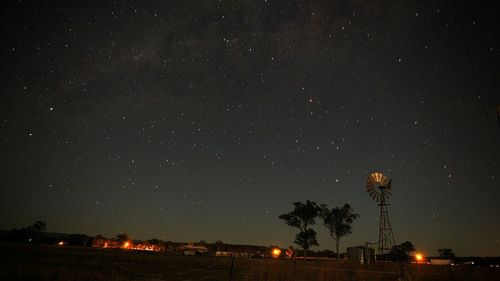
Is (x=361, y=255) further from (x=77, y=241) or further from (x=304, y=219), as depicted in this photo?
(x=77, y=241)

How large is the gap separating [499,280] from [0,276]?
28236mm

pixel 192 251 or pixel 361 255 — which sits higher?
pixel 361 255

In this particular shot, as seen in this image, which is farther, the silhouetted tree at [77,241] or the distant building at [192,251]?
the silhouetted tree at [77,241]

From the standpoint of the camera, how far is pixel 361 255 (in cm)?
4938

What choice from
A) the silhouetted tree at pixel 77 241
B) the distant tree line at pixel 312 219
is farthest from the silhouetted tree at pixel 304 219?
the silhouetted tree at pixel 77 241

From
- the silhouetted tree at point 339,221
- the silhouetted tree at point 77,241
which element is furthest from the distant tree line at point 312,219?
the silhouetted tree at point 77,241

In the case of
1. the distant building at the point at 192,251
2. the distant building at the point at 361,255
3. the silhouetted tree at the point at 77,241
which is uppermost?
the distant building at the point at 361,255

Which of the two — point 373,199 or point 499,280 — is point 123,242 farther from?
point 499,280

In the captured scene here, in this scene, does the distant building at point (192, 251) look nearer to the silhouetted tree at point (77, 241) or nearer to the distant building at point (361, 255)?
the silhouetted tree at point (77, 241)

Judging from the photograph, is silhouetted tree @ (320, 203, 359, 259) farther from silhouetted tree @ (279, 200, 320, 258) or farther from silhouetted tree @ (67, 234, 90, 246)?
silhouetted tree @ (67, 234, 90, 246)

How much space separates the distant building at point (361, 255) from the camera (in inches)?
1888

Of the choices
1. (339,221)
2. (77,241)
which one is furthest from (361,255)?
(77,241)

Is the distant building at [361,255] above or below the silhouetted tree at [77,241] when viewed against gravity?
above

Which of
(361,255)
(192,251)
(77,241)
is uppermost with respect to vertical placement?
(361,255)
